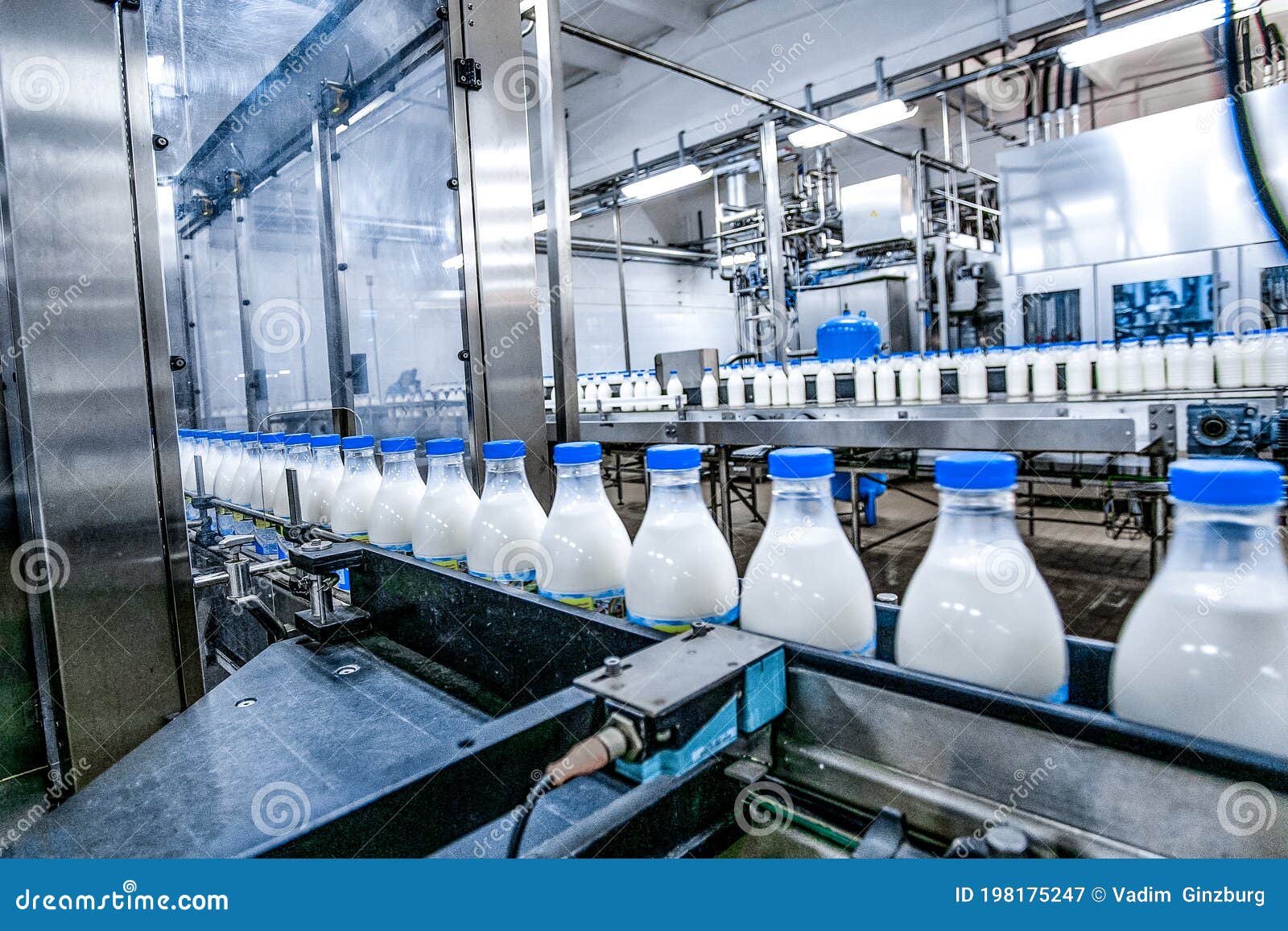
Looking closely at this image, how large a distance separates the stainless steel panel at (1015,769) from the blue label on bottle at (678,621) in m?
0.12

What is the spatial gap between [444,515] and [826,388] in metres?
2.71

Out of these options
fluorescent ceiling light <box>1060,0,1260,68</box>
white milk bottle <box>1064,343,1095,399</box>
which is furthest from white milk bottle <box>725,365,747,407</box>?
fluorescent ceiling light <box>1060,0,1260,68</box>

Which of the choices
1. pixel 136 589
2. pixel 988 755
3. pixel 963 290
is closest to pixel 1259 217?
pixel 963 290

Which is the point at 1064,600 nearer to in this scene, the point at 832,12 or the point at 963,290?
the point at 963,290

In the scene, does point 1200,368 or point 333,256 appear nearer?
point 333,256

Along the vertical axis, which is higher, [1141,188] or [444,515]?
[1141,188]

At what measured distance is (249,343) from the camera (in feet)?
7.27

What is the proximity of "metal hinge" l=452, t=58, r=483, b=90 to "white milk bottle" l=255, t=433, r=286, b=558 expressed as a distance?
29.5 inches

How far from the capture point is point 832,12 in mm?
5285

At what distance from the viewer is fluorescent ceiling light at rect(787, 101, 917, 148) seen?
4.43m

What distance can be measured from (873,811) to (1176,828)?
0.58ft

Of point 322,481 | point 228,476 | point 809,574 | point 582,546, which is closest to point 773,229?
point 228,476

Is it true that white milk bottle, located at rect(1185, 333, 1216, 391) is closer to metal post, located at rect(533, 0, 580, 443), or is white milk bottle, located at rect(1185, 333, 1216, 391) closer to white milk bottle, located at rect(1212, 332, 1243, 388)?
white milk bottle, located at rect(1212, 332, 1243, 388)

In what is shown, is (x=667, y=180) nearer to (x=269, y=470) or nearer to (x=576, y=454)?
(x=269, y=470)
